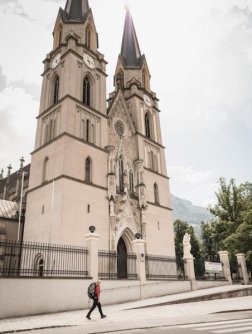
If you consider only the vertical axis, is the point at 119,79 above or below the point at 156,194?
above

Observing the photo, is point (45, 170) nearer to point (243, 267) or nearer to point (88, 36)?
point (88, 36)

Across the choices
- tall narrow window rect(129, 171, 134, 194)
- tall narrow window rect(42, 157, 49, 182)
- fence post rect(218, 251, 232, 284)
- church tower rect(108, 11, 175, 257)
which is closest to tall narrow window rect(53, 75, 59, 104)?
church tower rect(108, 11, 175, 257)

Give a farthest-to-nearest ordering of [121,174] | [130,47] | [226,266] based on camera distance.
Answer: [130,47] < [121,174] < [226,266]

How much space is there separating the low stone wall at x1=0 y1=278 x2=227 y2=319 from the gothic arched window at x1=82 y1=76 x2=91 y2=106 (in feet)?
57.9

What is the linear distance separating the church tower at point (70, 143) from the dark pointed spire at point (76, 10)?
20 cm

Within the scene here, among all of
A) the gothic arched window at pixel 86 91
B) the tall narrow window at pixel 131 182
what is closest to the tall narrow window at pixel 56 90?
the gothic arched window at pixel 86 91

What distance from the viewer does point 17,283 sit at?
11820 mm

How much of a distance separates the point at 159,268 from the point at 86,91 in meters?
17.3

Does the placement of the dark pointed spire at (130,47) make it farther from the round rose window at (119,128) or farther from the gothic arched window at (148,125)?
the round rose window at (119,128)

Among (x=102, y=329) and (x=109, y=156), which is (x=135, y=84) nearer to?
(x=109, y=156)

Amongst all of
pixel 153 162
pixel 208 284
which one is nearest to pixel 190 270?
pixel 208 284

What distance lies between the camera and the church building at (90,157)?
22500mm

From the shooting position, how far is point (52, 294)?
1272 cm

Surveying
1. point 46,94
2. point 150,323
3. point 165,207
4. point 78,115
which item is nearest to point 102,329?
point 150,323
